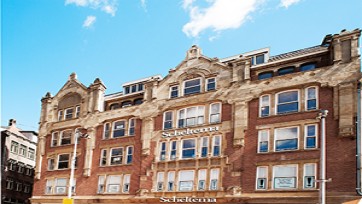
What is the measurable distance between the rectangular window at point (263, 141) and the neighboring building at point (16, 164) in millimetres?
36754

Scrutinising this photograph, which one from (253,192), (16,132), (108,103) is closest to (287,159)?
(253,192)

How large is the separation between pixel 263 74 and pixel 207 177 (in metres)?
10.5

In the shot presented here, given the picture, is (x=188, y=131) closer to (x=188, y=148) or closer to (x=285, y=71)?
(x=188, y=148)

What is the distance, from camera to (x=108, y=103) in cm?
4744

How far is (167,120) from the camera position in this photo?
40.2 metres

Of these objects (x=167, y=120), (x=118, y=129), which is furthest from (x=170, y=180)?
(x=118, y=129)

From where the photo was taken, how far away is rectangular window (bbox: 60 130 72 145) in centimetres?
4737

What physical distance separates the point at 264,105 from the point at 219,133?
4533 mm

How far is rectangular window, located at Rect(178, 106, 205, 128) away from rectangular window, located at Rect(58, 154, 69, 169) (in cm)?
1505

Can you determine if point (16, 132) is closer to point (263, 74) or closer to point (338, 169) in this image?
point (263, 74)

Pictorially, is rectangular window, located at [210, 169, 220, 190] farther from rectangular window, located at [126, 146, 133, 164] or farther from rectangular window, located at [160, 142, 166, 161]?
rectangular window, located at [126, 146, 133, 164]

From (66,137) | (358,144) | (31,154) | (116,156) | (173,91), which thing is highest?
(173,91)

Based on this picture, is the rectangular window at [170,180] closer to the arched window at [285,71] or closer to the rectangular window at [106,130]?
the rectangular window at [106,130]

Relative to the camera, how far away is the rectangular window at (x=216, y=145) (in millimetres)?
35906
